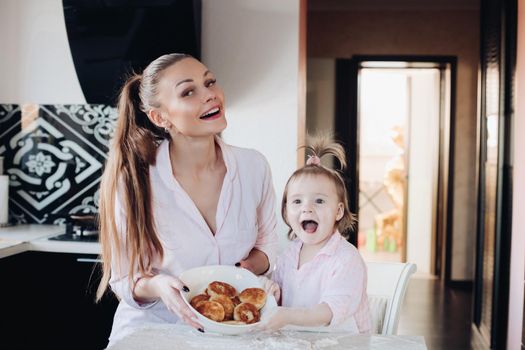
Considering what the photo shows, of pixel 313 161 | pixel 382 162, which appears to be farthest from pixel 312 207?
pixel 382 162

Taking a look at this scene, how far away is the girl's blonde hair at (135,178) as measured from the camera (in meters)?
1.63

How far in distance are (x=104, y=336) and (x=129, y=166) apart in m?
1.33

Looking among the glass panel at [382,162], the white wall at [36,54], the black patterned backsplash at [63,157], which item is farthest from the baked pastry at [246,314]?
the glass panel at [382,162]

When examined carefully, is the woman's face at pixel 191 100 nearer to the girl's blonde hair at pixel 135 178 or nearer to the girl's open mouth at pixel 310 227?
the girl's blonde hair at pixel 135 178

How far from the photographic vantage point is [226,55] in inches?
123

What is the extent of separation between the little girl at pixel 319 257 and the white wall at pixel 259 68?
134 cm

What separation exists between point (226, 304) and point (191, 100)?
0.55 m

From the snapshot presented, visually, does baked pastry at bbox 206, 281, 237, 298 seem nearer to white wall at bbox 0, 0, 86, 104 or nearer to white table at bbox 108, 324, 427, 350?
white table at bbox 108, 324, 427, 350

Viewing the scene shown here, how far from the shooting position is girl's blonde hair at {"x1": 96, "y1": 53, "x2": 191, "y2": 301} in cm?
163

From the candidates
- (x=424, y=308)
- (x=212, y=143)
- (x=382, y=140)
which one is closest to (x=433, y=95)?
(x=382, y=140)

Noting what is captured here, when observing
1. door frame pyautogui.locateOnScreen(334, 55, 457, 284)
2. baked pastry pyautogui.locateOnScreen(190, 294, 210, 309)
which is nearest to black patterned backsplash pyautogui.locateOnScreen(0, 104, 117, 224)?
baked pastry pyautogui.locateOnScreen(190, 294, 210, 309)

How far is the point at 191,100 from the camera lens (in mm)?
1645

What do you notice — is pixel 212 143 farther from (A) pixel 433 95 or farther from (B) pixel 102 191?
(A) pixel 433 95

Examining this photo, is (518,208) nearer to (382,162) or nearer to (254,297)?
(254,297)
